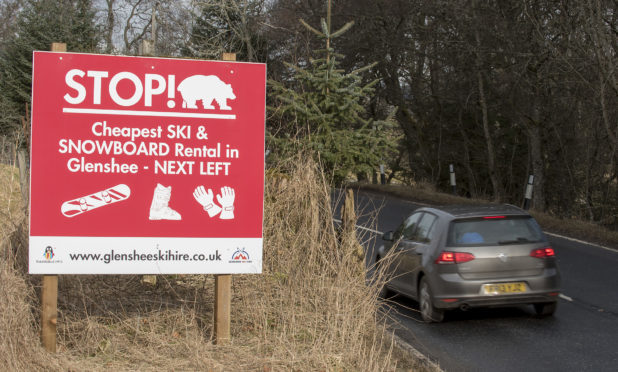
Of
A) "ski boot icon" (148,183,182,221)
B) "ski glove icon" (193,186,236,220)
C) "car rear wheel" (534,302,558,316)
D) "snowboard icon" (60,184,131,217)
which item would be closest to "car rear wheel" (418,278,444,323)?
"car rear wheel" (534,302,558,316)

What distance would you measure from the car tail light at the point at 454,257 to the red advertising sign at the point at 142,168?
3889 mm

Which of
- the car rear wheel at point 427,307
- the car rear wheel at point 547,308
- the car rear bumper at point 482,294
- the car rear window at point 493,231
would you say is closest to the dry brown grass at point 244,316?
the car rear bumper at point 482,294

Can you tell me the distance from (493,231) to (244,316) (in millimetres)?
4082

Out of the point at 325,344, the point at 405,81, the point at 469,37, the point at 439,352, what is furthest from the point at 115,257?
the point at 405,81

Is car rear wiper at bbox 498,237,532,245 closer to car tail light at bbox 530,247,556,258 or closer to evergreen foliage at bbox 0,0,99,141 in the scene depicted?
car tail light at bbox 530,247,556,258

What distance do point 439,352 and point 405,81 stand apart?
27.9 metres

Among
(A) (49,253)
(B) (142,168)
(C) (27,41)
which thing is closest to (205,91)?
(B) (142,168)

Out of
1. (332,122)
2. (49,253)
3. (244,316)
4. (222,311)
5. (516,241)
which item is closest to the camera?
(49,253)

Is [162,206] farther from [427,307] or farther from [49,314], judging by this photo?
[427,307]

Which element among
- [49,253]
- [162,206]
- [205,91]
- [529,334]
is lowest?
[529,334]

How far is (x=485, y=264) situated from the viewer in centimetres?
977

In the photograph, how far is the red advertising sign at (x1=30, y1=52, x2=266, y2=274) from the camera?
21.1 feet

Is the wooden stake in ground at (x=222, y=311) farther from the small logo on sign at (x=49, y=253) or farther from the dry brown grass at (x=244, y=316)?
the small logo on sign at (x=49, y=253)

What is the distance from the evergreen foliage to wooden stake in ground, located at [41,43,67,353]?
25.9 metres
